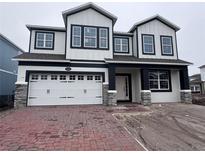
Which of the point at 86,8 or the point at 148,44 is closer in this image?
the point at 86,8

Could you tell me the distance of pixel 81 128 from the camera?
198 inches

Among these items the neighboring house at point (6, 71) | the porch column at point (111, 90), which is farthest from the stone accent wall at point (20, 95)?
the porch column at point (111, 90)

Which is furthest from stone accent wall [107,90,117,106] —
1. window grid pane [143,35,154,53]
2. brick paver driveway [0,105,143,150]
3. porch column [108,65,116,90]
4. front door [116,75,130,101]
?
window grid pane [143,35,154,53]

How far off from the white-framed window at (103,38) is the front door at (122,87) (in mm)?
3167

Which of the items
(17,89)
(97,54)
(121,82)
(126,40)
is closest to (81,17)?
(97,54)

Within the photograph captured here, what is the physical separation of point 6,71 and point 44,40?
4.89 meters

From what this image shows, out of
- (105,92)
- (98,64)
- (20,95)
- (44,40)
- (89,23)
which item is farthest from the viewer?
(44,40)

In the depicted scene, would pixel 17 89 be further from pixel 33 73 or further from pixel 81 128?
pixel 81 128

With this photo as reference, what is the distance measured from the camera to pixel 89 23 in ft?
37.7

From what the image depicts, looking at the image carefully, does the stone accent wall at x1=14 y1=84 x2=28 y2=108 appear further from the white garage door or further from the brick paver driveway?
the brick paver driveway

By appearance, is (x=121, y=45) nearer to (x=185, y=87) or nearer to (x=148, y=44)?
(x=148, y=44)

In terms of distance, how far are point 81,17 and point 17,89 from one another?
293 inches

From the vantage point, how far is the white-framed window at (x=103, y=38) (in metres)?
11.5

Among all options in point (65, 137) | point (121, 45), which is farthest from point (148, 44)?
point (65, 137)
